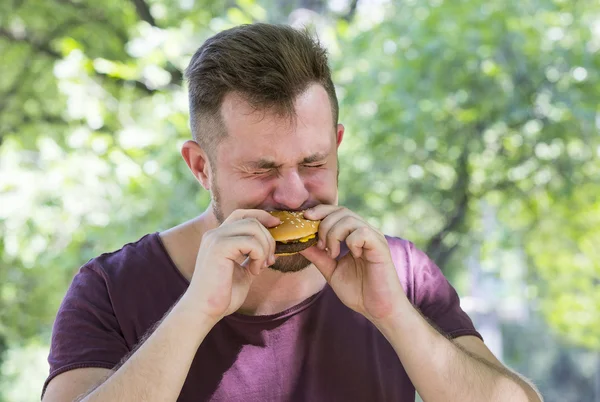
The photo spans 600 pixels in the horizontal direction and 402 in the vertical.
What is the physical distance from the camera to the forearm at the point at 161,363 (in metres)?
1.63

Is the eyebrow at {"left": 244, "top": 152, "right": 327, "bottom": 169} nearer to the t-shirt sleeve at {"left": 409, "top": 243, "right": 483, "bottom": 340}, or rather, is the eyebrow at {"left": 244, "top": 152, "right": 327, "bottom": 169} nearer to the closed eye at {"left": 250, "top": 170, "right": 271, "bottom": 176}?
the closed eye at {"left": 250, "top": 170, "right": 271, "bottom": 176}

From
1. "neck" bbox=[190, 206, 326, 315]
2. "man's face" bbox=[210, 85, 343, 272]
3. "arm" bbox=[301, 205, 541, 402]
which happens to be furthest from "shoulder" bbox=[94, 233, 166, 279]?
"arm" bbox=[301, 205, 541, 402]

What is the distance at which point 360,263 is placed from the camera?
76.7 inches

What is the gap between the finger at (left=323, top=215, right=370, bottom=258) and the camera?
1.82 metres

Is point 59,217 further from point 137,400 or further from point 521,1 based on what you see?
point 137,400

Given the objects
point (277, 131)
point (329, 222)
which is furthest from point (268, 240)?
point (277, 131)

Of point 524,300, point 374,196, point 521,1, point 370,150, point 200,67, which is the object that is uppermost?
point 521,1

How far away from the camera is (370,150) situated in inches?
204

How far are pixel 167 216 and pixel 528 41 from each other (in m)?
2.70

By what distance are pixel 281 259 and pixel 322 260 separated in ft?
0.39

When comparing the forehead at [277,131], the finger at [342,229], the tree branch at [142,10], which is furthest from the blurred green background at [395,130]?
the finger at [342,229]

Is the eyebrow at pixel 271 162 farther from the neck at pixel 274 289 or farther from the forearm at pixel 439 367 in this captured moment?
the forearm at pixel 439 367

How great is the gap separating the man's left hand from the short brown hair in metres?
0.29

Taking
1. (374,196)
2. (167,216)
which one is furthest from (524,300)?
(167,216)
